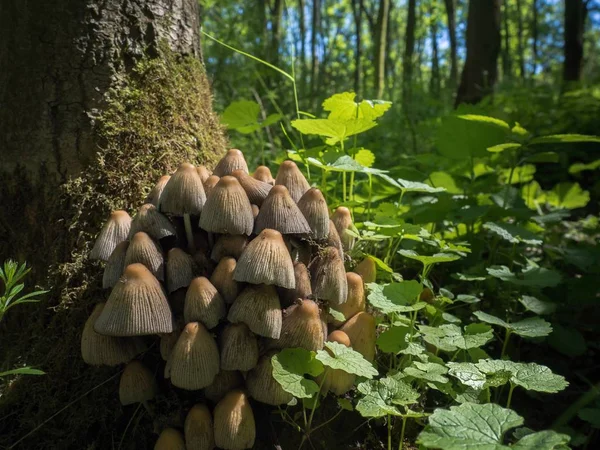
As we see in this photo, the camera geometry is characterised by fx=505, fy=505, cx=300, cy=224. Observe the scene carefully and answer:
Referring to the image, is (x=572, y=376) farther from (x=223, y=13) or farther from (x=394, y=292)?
(x=223, y=13)

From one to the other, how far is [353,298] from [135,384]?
727 mm

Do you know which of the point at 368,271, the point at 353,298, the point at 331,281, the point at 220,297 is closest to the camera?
the point at 220,297

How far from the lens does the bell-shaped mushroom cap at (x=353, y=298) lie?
1684 millimetres

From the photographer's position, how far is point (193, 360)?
1.38m

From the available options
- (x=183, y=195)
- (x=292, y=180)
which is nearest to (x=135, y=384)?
(x=183, y=195)

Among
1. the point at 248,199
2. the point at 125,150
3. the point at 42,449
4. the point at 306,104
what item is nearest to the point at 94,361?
the point at 42,449

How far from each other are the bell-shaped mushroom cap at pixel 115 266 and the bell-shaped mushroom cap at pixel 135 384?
10.0 inches

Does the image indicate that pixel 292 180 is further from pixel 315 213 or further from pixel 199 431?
pixel 199 431

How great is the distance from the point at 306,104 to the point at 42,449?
6553 millimetres

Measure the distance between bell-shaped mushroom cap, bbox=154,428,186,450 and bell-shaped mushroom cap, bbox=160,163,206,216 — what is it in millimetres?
634

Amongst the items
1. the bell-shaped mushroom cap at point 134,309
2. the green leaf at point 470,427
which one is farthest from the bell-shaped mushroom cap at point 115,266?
the green leaf at point 470,427

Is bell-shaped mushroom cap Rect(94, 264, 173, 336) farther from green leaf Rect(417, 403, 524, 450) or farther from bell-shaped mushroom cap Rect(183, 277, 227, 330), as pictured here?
green leaf Rect(417, 403, 524, 450)

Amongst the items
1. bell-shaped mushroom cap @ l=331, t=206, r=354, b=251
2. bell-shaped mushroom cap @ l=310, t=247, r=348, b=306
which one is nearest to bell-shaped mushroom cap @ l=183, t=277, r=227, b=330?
bell-shaped mushroom cap @ l=310, t=247, r=348, b=306

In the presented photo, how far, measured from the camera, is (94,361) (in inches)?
58.0
